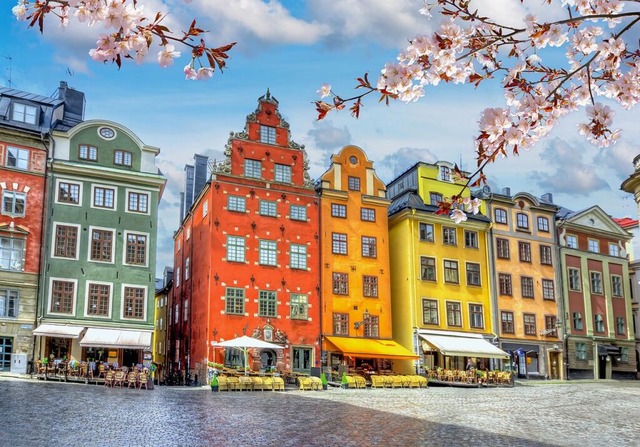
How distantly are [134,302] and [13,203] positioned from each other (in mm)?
8240

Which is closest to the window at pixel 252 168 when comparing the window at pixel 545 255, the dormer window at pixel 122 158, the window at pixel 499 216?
the dormer window at pixel 122 158

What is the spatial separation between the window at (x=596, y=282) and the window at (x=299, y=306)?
24259 mm

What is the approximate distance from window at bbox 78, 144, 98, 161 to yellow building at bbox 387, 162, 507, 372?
2011 centimetres

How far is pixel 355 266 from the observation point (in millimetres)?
45281

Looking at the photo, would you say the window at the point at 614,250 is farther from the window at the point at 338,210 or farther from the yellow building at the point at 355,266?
the window at the point at 338,210

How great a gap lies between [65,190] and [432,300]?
24.0 metres

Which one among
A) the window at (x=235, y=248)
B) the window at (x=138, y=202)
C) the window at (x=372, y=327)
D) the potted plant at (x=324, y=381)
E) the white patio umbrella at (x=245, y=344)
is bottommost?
the potted plant at (x=324, y=381)

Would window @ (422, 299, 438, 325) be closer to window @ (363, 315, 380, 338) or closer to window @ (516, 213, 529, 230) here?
window @ (363, 315, 380, 338)

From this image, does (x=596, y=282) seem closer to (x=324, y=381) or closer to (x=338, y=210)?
(x=338, y=210)

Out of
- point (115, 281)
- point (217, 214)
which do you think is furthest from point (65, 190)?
point (217, 214)

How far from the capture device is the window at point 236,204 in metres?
42.0

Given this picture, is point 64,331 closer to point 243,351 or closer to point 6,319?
point 6,319

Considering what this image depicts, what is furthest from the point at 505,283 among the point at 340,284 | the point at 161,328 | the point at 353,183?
the point at 161,328

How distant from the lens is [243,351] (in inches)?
1564
